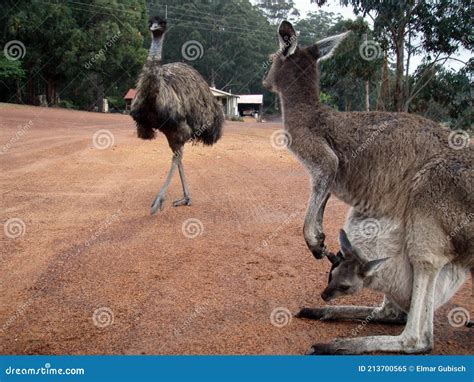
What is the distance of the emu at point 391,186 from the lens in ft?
10.6

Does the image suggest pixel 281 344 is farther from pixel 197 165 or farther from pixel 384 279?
pixel 197 165

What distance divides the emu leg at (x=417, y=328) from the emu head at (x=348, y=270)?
0.29 m

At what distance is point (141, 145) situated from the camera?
16016mm

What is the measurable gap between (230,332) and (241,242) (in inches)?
90.4

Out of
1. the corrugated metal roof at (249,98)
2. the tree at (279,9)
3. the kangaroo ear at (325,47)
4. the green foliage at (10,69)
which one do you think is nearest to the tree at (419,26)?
the tree at (279,9)

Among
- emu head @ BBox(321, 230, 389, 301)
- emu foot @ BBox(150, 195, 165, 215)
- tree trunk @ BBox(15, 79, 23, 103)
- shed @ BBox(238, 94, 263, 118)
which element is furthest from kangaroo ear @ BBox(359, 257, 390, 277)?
shed @ BBox(238, 94, 263, 118)

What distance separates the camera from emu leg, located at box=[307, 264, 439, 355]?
3.22 meters

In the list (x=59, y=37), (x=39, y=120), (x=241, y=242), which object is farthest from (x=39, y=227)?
(x=59, y=37)

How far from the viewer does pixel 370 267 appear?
11.2ft

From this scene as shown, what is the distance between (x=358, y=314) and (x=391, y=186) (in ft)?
3.45

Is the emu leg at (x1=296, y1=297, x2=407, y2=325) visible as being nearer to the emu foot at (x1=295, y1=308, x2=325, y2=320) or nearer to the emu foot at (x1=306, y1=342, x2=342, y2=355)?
the emu foot at (x1=295, y1=308, x2=325, y2=320)

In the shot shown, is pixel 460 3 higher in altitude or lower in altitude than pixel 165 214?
higher

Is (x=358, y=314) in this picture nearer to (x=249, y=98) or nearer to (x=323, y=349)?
(x=323, y=349)

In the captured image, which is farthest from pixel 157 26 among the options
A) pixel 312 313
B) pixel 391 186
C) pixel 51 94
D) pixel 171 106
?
pixel 51 94
